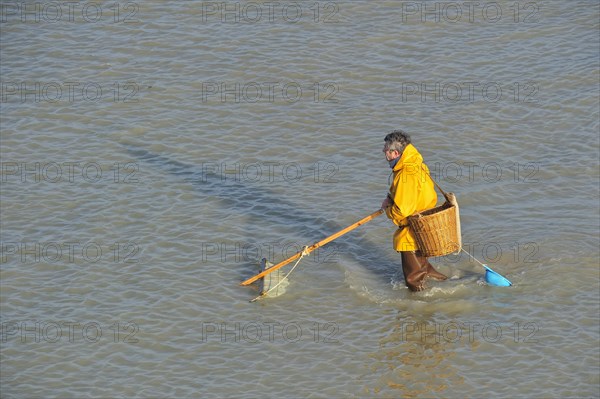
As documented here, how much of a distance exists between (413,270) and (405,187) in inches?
42.8

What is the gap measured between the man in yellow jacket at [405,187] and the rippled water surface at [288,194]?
83cm

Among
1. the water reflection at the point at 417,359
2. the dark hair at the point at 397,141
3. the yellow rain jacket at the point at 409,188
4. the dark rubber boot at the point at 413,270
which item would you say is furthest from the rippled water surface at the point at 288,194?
the dark hair at the point at 397,141

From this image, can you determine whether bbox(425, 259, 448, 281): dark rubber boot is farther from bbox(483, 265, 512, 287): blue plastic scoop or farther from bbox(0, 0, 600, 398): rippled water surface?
bbox(483, 265, 512, 287): blue plastic scoop

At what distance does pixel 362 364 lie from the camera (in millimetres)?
11148

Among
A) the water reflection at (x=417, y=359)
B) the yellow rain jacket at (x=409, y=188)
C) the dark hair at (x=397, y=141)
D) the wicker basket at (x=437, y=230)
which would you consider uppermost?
the dark hair at (x=397, y=141)

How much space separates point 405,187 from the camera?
1141cm

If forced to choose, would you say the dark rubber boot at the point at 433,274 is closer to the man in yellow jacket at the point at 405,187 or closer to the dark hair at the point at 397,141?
the man in yellow jacket at the point at 405,187

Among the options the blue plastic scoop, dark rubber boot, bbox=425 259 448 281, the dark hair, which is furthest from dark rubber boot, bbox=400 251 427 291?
the dark hair

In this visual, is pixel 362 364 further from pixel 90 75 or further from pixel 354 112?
pixel 90 75

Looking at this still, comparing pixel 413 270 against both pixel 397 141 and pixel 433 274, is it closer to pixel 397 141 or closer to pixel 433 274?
pixel 433 274

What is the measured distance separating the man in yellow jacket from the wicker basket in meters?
0.13

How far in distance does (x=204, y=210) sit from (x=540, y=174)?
446 centimetres

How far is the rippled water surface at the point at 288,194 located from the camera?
11219mm

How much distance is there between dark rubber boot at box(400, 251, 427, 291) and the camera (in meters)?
11.9
